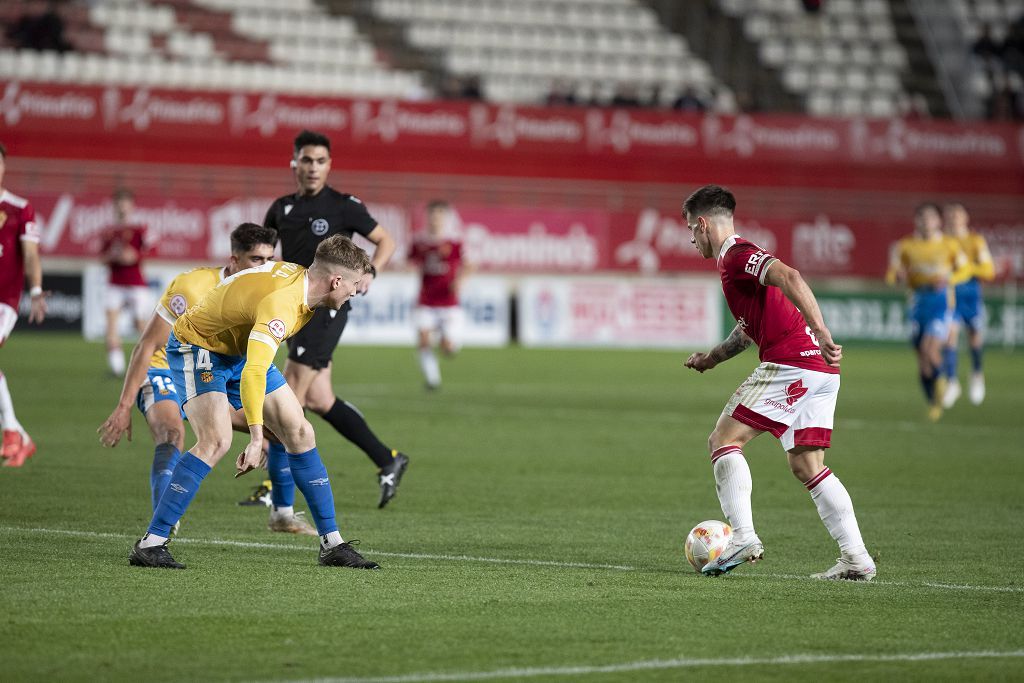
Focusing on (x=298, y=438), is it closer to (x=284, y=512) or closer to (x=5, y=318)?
(x=284, y=512)

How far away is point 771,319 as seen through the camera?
8.05 m

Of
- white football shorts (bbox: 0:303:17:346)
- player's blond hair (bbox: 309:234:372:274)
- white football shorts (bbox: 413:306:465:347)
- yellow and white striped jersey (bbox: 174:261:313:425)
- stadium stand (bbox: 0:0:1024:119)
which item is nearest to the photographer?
yellow and white striped jersey (bbox: 174:261:313:425)

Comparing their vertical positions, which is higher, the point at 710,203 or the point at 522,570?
the point at 710,203

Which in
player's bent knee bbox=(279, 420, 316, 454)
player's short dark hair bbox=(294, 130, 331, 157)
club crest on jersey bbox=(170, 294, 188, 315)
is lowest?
player's bent knee bbox=(279, 420, 316, 454)

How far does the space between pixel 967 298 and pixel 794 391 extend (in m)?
14.3

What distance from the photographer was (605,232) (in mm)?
34000

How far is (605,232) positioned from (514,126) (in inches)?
123

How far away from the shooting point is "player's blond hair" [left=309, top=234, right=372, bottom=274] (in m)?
7.43

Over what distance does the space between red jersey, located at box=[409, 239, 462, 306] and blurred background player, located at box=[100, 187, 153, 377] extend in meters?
3.91

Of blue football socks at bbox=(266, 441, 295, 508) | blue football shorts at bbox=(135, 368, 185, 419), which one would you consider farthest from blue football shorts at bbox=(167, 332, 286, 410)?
blue football socks at bbox=(266, 441, 295, 508)

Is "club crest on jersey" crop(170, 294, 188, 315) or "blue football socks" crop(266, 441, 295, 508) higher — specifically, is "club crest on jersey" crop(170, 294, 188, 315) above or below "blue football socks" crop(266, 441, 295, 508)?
above

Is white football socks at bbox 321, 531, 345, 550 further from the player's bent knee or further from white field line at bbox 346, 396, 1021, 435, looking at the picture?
white field line at bbox 346, 396, 1021, 435

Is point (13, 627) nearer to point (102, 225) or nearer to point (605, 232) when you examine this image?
point (102, 225)

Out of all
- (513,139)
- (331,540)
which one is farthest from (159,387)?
(513,139)
